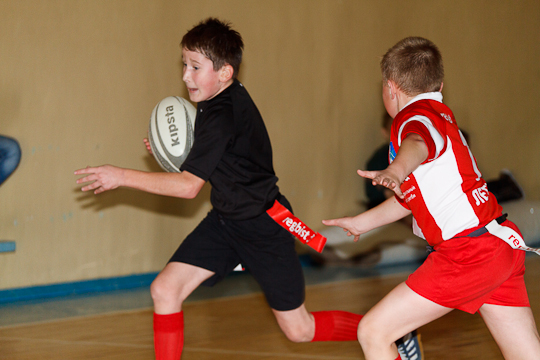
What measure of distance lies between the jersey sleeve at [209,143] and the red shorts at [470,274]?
84 centimetres

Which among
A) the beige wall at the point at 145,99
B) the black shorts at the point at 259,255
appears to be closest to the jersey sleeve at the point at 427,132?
the black shorts at the point at 259,255

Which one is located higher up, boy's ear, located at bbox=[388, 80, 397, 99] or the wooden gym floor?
boy's ear, located at bbox=[388, 80, 397, 99]

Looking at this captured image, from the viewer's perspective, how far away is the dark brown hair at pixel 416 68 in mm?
1737

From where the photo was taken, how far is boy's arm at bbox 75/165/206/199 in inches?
72.2

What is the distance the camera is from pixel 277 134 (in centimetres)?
488

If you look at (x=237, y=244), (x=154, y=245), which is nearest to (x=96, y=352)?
(x=237, y=244)

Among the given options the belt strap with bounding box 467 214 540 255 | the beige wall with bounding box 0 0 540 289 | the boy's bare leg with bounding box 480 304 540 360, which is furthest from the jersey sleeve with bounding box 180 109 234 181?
the beige wall with bounding box 0 0 540 289

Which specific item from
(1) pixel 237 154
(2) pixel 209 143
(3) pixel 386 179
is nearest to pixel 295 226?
(1) pixel 237 154

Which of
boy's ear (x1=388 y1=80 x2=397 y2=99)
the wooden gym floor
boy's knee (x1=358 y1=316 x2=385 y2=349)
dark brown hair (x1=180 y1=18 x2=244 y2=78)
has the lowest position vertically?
the wooden gym floor

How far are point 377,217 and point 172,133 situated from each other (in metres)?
0.96

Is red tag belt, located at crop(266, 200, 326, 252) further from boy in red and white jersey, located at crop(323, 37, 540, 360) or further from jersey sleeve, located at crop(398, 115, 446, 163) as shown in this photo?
jersey sleeve, located at crop(398, 115, 446, 163)

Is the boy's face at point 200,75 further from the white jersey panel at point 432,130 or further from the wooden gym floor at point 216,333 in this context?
the wooden gym floor at point 216,333

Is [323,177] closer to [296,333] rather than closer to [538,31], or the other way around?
[296,333]

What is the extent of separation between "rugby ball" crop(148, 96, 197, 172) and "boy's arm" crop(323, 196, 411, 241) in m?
0.73
